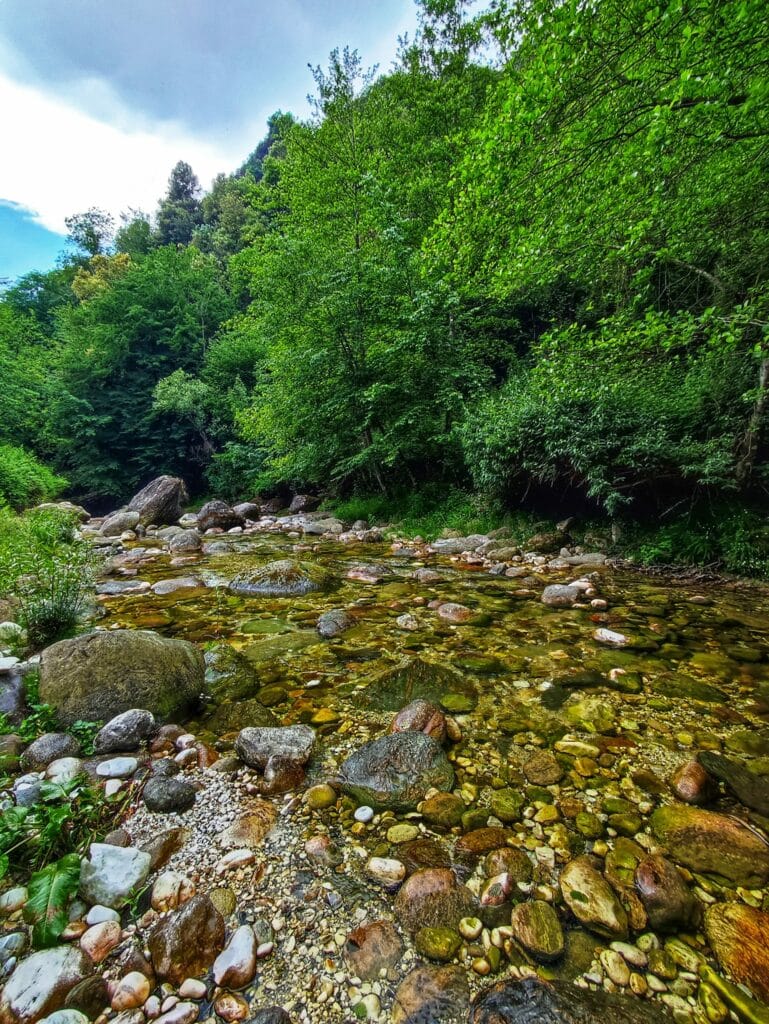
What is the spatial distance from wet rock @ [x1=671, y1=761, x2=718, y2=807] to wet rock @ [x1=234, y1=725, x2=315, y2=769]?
199cm

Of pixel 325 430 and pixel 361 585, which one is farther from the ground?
Result: pixel 325 430

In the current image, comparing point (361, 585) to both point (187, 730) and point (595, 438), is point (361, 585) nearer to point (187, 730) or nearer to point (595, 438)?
point (187, 730)

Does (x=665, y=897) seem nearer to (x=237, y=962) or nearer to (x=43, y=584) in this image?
(x=237, y=962)

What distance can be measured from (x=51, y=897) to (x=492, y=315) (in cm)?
1559

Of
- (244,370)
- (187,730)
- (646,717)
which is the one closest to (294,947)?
(187,730)

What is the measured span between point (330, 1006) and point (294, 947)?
22 cm

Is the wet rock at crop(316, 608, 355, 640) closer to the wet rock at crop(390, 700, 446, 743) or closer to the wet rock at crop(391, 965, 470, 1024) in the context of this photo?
the wet rock at crop(390, 700, 446, 743)

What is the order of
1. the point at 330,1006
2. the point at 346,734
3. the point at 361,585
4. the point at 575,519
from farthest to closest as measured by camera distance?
the point at 575,519 → the point at 361,585 → the point at 346,734 → the point at 330,1006

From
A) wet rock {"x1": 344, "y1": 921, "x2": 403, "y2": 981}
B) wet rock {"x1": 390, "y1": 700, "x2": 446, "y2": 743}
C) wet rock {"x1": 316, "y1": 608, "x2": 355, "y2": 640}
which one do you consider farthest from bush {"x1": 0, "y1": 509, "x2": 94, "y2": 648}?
wet rock {"x1": 344, "y1": 921, "x2": 403, "y2": 981}

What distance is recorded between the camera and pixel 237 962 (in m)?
1.32

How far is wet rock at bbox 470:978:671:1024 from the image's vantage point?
45.9 inches

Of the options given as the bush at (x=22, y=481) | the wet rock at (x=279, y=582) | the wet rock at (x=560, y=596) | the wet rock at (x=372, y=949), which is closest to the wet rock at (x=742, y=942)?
the wet rock at (x=372, y=949)

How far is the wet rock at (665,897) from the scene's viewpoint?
4.70 feet

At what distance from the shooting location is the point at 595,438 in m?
6.51
